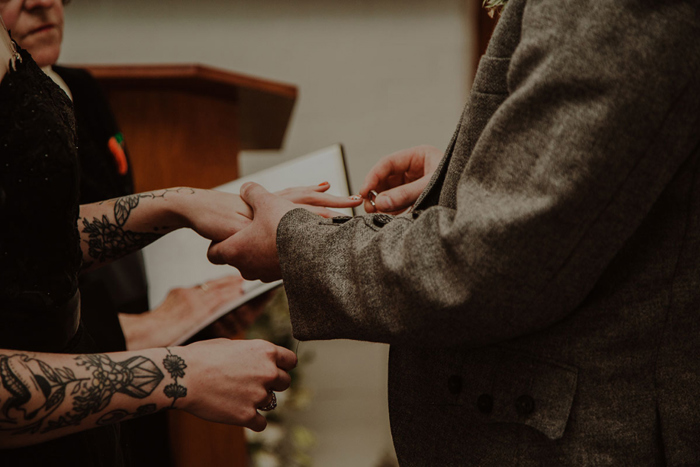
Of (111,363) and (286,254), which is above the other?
(286,254)

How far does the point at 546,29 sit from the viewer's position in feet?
1.53

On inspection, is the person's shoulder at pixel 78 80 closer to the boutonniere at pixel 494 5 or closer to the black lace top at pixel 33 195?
the black lace top at pixel 33 195

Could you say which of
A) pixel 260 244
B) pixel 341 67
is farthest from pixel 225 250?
pixel 341 67

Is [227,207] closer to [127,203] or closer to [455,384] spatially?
[127,203]

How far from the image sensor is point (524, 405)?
57 cm

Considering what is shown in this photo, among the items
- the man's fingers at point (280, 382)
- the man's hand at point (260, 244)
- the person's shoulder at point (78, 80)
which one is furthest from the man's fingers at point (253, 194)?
the person's shoulder at point (78, 80)

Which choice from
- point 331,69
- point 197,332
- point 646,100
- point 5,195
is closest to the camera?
point 646,100

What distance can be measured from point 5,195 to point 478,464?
1.85 ft

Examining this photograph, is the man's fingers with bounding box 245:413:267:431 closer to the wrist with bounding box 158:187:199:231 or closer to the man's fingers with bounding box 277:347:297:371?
the man's fingers with bounding box 277:347:297:371

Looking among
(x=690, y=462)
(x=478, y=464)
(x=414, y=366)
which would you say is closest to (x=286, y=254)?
(x=414, y=366)

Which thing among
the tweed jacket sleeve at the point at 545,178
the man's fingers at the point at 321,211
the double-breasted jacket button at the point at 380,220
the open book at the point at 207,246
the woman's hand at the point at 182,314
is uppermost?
the tweed jacket sleeve at the point at 545,178

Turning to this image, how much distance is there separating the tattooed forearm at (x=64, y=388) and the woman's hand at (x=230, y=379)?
0.04 metres

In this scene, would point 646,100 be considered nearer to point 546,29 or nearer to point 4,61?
point 546,29

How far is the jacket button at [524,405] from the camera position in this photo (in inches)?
22.2
